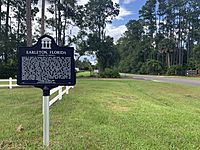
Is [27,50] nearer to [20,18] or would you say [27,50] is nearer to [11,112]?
[11,112]

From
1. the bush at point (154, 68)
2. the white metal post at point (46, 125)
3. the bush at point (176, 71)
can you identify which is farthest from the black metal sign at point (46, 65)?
the bush at point (154, 68)

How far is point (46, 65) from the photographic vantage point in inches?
249

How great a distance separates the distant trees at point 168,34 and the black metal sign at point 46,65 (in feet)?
226

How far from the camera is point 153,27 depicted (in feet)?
287

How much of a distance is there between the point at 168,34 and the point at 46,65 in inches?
3243

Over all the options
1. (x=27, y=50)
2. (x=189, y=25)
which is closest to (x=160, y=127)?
(x=27, y=50)

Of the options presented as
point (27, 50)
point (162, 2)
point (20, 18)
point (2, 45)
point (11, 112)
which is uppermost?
point (162, 2)

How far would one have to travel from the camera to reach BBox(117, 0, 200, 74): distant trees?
79688 mm

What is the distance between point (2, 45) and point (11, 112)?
3405 centimetres

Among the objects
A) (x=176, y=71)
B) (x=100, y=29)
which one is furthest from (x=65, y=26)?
(x=176, y=71)

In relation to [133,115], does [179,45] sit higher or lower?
higher

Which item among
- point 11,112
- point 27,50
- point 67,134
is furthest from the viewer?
point 11,112

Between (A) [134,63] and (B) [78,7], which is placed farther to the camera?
(A) [134,63]

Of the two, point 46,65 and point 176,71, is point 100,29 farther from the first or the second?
point 46,65
